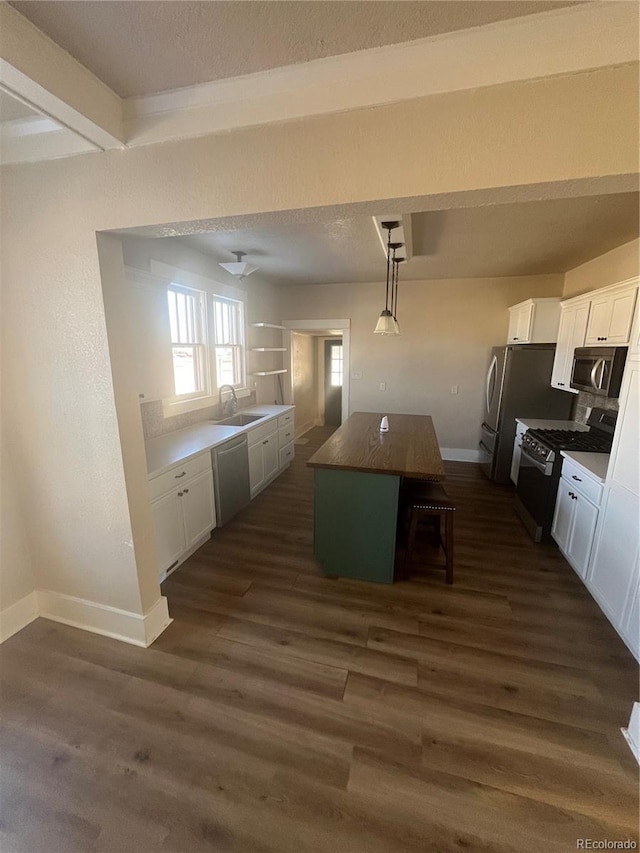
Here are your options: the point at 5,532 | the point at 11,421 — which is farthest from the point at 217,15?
the point at 5,532

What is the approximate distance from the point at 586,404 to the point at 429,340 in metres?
2.10

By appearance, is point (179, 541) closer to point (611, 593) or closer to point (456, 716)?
point (456, 716)

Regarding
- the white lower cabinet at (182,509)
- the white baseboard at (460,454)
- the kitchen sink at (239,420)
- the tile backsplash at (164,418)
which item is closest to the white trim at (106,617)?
the white lower cabinet at (182,509)

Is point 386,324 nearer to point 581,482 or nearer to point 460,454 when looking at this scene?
point 581,482

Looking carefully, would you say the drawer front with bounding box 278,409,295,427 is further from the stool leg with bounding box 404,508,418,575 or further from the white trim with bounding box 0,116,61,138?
the white trim with bounding box 0,116,61,138

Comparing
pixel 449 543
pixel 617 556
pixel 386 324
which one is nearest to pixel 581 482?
pixel 617 556

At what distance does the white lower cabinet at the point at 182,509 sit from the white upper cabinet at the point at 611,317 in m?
3.30

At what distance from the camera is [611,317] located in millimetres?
2654

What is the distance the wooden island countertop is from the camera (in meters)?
2.24

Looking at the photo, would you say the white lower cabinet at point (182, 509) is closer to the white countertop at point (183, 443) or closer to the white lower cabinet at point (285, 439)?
the white countertop at point (183, 443)

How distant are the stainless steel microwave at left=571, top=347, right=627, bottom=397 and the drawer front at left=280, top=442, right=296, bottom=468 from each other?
321 centimetres

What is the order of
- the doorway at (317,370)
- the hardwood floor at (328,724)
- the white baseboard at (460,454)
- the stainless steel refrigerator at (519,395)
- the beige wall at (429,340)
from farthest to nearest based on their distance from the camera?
the doorway at (317,370), the white baseboard at (460,454), the beige wall at (429,340), the stainless steel refrigerator at (519,395), the hardwood floor at (328,724)

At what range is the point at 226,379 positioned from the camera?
4215mm

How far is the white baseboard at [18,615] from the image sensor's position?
Answer: 1.97m
